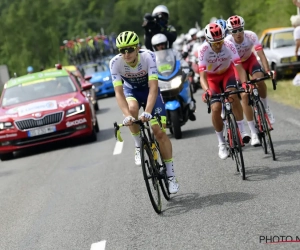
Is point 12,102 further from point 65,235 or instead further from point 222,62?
point 65,235

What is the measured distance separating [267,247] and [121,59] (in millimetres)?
3424

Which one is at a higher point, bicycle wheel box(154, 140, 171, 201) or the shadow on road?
bicycle wheel box(154, 140, 171, 201)

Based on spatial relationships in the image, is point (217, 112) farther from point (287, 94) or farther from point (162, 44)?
point (287, 94)

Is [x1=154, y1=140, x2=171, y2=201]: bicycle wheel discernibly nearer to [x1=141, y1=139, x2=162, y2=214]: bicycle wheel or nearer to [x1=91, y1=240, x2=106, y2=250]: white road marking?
[x1=141, y1=139, x2=162, y2=214]: bicycle wheel

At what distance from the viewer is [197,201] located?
8883 mm

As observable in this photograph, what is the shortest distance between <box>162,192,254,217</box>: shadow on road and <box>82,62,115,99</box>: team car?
2361 centimetres

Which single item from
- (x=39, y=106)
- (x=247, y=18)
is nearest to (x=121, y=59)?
(x=39, y=106)

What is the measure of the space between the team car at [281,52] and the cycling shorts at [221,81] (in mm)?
13799

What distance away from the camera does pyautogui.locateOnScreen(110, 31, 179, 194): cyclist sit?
8820 mm

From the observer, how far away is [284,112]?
17016mm

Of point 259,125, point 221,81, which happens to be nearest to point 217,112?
point 221,81

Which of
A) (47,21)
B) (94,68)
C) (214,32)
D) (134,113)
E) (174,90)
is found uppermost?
(214,32)

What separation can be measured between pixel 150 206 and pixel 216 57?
8.48ft

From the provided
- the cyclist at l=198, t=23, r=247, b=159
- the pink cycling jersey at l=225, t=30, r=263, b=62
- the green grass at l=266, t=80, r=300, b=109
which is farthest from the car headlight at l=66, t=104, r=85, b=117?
the cyclist at l=198, t=23, r=247, b=159
